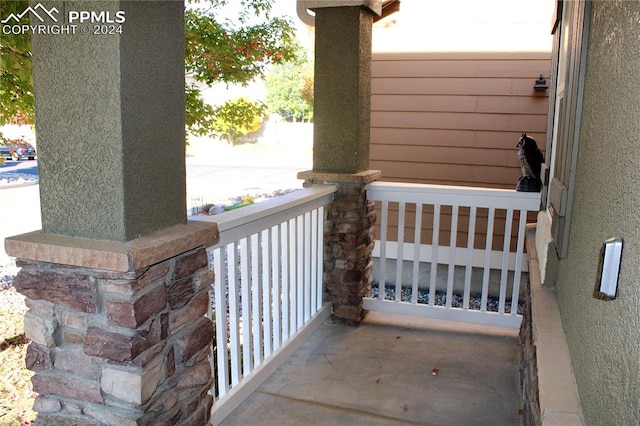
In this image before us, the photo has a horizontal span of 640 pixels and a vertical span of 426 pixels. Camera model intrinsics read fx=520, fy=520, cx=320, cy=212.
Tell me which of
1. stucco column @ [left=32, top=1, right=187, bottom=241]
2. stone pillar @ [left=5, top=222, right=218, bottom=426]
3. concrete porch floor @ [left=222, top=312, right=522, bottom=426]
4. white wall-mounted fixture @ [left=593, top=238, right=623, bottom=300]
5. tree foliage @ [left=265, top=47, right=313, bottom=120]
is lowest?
concrete porch floor @ [left=222, top=312, right=522, bottom=426]

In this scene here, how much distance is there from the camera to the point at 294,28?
5441 millimetres

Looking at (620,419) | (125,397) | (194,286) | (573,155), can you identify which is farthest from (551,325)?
(125,397)

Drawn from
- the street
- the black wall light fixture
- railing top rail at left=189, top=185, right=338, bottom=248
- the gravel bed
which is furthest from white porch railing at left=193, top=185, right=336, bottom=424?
the black wall light fixture

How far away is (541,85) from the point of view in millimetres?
5020

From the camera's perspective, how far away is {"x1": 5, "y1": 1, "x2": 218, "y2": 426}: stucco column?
5.40 ft

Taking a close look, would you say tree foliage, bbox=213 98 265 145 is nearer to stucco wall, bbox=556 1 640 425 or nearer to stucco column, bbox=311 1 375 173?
stucco column, bbox=311 1 375 173

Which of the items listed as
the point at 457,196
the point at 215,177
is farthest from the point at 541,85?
the point at 215,177

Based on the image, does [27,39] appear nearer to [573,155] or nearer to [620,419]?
[573,155]

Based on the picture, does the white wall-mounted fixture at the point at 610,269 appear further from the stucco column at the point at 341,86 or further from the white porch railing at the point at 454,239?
the stucco column at the point at 341,86

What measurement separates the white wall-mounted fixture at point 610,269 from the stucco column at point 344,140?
9.12ft

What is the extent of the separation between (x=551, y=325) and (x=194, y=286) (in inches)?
55.3

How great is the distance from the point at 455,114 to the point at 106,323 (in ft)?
14.9

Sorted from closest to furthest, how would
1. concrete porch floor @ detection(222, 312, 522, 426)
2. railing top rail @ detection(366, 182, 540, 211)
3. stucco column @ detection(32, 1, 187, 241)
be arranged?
stucco column @ detection(32, 1, 187, 241) < concrete porch floor @ detection(222, 312, 522, 426) < railing top rail @ detection(366, 182, 540, 211)

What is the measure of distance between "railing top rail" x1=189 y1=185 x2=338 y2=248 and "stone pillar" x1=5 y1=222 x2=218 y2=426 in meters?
0.48
